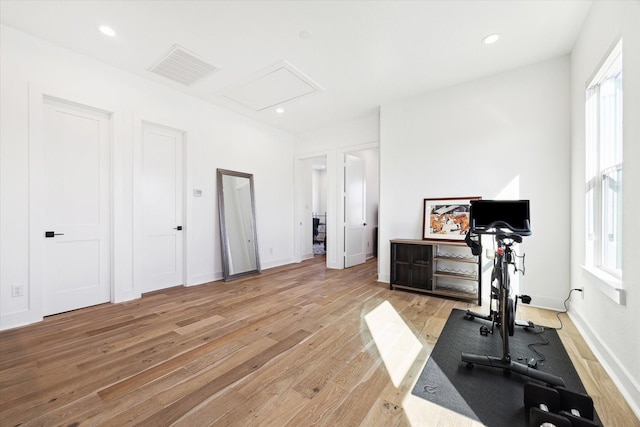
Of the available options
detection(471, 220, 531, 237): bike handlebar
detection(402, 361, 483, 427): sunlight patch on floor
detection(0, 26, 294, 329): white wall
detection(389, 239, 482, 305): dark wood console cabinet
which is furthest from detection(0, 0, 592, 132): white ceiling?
detection(402, 361, 483, 427): sunlight patch on floor

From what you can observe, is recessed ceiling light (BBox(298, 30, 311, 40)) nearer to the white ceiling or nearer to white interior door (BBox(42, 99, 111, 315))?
the white ceiling

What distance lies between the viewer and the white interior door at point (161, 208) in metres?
3.73

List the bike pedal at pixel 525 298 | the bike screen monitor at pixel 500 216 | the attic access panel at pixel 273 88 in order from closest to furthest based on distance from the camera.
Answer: the bike screen monitor at pixel 500 216 < the bike pedal at pixel 525 298 < the attic access panel at pixel 273 88

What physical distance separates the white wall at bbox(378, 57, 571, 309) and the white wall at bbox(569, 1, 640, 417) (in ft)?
1.66

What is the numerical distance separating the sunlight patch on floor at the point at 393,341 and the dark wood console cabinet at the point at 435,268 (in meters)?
0.87

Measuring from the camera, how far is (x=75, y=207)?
3.11 metres

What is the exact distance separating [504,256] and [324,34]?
2640mm

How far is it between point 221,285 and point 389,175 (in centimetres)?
321

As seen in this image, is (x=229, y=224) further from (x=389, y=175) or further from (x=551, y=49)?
(x=551, y=49)

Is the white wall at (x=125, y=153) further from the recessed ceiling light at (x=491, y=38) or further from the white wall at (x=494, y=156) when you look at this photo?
the recessed ceiling light at (x=491, y=38)

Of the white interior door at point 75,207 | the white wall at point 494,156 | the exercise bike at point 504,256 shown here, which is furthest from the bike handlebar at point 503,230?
the white interior door at point 75,207

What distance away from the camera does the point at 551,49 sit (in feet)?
9.66

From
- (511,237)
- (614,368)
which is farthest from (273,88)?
(614,368)

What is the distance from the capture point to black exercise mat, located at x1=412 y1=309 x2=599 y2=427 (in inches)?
59.2
